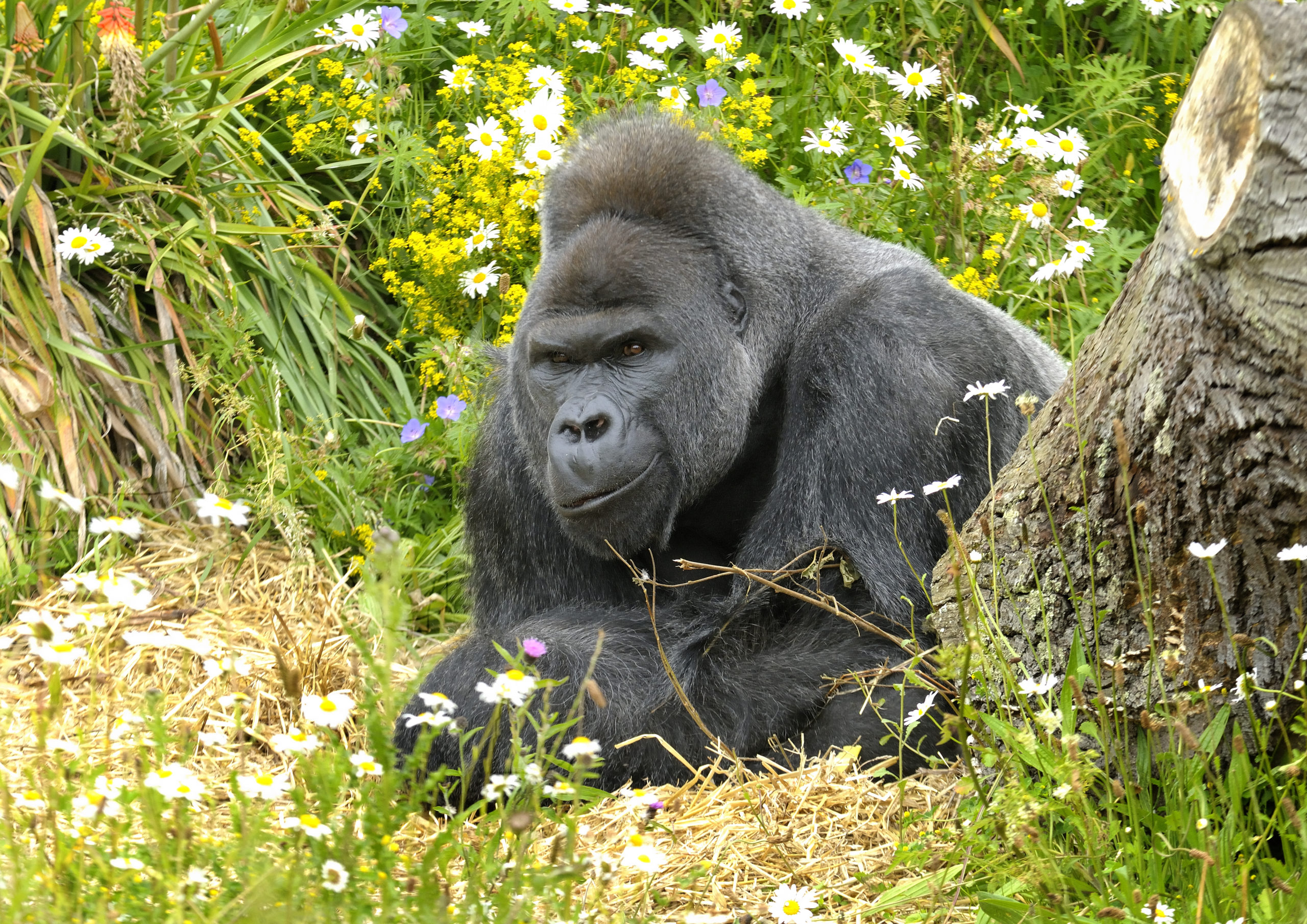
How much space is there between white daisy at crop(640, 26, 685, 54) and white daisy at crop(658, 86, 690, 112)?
0.23m

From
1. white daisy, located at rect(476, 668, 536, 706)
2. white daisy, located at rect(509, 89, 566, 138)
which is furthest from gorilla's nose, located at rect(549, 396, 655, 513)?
white daisy, located at rect(509, 89, 566, 138)

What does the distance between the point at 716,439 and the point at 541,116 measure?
6.72ft

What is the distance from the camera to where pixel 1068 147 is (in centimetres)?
537

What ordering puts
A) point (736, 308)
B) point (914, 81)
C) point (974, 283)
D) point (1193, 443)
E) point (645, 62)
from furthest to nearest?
point (914, 81), point (645, 62), point (974, 283), point (736, 308), point (1193, 443)

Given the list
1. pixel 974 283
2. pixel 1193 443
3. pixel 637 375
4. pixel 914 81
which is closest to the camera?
pixel 1193 443

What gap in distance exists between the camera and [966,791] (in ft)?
8.36

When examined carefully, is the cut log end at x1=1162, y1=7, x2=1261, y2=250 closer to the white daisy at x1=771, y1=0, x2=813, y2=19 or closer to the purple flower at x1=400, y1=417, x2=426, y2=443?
the purple flower at x1=400, y1=417, x2=426, y2=443

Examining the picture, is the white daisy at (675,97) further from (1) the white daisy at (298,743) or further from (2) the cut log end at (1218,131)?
(1) the white daisy at (298,743)

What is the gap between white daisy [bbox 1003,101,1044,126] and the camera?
5414 millimetres

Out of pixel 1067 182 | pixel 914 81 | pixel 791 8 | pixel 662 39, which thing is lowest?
pixel 1067 182

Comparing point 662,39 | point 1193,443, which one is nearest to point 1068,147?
point 662,39

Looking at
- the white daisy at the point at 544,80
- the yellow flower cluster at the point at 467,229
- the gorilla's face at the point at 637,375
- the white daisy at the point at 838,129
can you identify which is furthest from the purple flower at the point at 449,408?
the white daisy at the point at 838,129

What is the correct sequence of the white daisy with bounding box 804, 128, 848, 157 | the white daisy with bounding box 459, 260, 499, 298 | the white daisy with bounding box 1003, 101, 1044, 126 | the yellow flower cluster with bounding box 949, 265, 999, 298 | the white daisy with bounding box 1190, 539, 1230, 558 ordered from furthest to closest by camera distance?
the white daisy with bounding box 1003, 101, 1044, 126 → the white daisy with bounding box 804, 128, 848, 157 → the white daisy with bounding box 459, 260, 499, 298 → the yellow flower cluster with bounding box 949, 265, 999, 298 → the white daisy with bounding box 1190, 539, 1230, 558

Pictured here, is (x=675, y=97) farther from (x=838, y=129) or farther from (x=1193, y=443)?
(x=1193, y=443)
